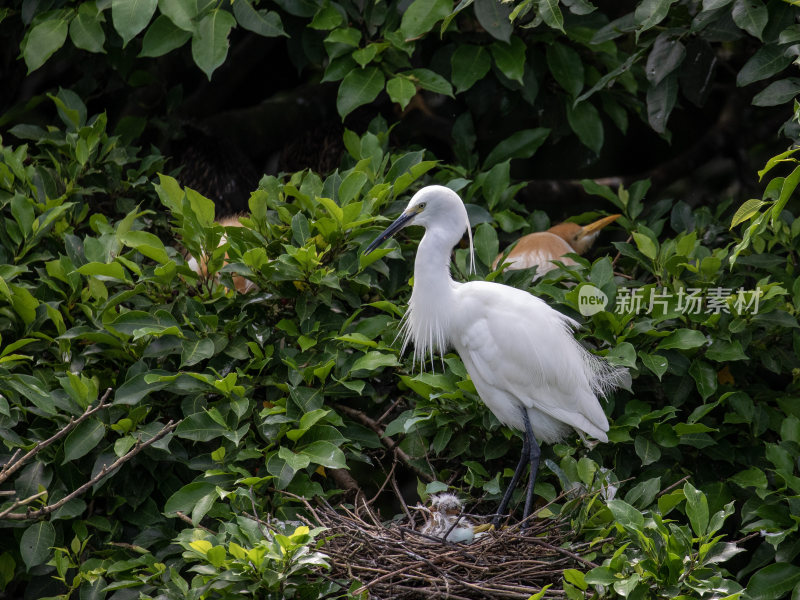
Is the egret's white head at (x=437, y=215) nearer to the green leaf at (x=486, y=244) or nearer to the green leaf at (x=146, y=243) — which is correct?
the green leaf at (x=486, y=244)

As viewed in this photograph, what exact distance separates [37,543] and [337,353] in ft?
3.30

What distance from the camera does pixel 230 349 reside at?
317cm

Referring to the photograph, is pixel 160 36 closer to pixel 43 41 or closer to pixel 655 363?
pixel 43 41

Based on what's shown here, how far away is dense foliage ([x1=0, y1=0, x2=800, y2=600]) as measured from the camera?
2762 mm

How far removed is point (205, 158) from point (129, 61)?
57cm

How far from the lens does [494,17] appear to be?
3.66m

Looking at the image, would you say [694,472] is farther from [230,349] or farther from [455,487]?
[230,349]

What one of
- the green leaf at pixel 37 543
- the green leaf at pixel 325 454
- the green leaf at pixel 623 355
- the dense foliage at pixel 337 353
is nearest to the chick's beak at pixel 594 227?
the dense foliage at pixel 337 353

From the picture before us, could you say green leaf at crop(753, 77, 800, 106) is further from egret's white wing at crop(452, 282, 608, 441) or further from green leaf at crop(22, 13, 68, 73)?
green leaf at crop(22, 13, 68, 73)

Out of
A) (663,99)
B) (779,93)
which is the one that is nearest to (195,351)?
(663,99)

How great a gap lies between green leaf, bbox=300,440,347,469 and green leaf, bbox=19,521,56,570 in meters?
0.74

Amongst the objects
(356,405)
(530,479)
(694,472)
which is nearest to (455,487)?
(530,479)

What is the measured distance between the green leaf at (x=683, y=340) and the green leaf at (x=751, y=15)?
3.05 feet

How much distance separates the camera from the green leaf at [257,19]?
3.73 meters
